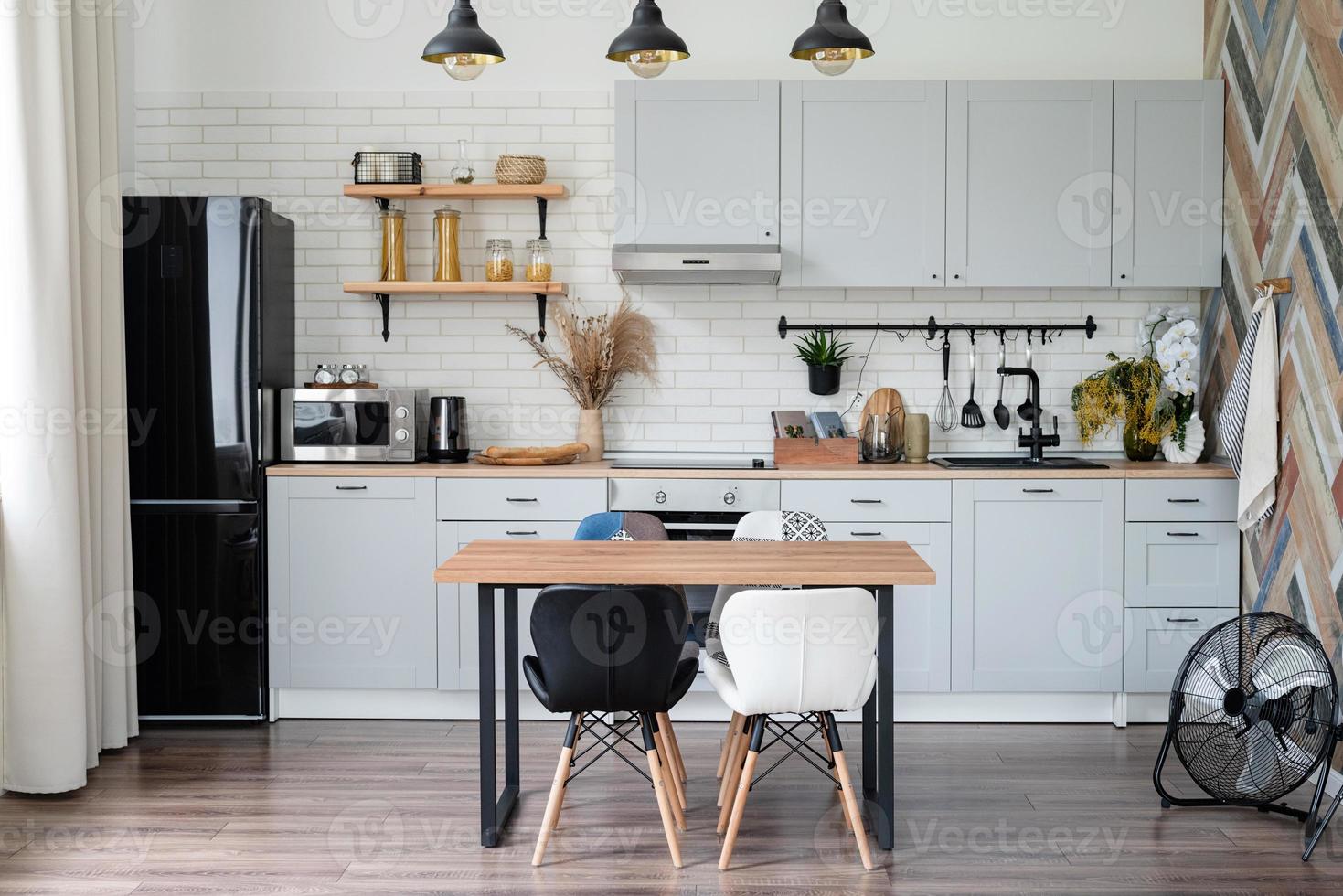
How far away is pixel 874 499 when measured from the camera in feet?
14.2

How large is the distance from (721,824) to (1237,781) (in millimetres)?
1584

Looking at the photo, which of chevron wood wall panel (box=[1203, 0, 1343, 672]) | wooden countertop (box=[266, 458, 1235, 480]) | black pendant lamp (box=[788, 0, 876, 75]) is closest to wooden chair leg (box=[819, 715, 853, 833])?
wooden countertop (box=[266, 458, 1235, 480])

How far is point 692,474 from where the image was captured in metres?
4.36

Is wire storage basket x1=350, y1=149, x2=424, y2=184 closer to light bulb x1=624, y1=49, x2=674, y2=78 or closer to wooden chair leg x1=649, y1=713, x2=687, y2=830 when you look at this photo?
light bulb x1=624, y1=49, x2=674, y2=78

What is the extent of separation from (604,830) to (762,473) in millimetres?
1539

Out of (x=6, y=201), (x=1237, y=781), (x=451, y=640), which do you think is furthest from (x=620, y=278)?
(x=1237, y=781)

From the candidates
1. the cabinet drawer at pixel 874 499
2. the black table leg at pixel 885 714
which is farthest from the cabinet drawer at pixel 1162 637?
the black table leg at pixel 885 714

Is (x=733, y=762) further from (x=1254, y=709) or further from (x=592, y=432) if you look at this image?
(x=592, y=432)

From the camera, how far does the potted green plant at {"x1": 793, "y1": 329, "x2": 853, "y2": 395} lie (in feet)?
15.7

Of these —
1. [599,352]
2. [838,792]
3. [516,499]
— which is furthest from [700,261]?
[838,792]

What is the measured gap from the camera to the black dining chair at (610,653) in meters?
2.87

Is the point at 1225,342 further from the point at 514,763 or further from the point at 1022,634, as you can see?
the point at 514,763

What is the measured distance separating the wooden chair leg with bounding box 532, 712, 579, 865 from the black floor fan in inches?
71.6

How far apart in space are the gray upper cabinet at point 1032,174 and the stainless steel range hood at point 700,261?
76 centimetres
